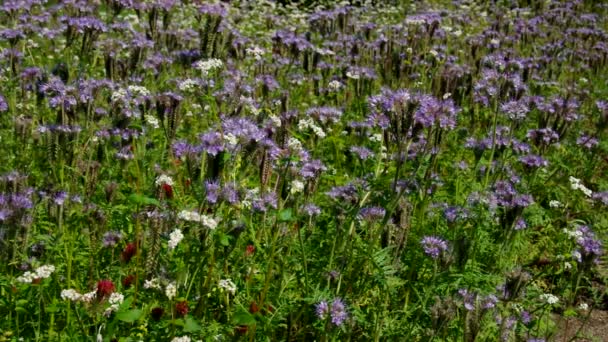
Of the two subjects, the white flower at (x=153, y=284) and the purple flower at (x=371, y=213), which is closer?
A: the white flower at (x=153, y=284)

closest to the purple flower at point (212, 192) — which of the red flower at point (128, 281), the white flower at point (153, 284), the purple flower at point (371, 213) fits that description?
the white flower at point (153, 284)

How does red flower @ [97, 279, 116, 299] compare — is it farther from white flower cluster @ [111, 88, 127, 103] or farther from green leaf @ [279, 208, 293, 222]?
white flower cluster @ [111, 88, 127, 103]

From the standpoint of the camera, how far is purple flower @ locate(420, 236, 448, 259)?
3.28 metres

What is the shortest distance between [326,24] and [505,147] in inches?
145

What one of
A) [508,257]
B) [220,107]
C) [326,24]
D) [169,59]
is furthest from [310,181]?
[326,24]

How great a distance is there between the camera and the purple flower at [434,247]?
3.28m

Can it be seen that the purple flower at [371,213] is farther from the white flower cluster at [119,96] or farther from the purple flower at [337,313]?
the white flower cluster at [119,96]

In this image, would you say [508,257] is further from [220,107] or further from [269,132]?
[220,107]

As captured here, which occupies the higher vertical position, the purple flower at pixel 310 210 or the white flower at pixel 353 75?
the white flower at pixel 353 75

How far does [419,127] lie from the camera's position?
10.5 ft

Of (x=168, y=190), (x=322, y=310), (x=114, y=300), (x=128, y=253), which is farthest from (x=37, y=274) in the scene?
(x=322, y=310)

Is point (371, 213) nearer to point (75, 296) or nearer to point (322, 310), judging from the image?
point (322, 310)

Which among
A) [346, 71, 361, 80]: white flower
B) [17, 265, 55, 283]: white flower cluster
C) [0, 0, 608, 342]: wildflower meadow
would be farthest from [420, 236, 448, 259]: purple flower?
[346, 71, 361, 80]: white flower

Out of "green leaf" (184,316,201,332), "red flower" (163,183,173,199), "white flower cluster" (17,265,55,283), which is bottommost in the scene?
"green leaf" (184,316,201,332)
